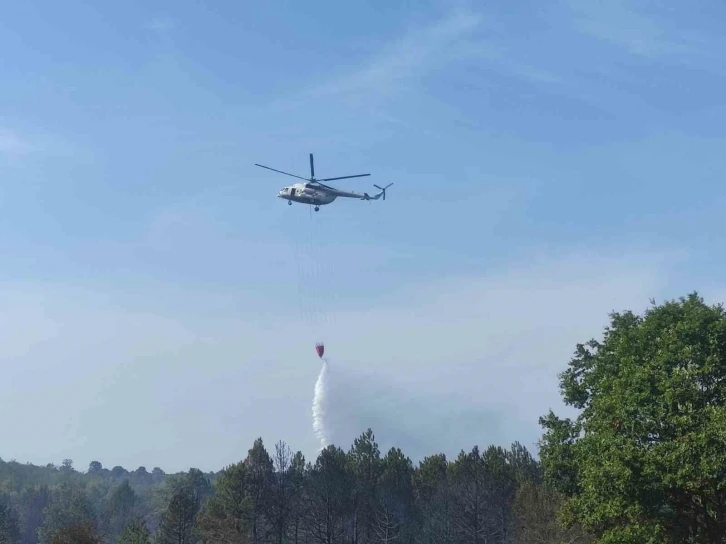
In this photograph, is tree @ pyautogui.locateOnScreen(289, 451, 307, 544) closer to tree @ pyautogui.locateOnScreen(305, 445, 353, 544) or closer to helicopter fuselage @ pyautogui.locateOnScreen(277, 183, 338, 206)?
tree @ pyautogui.locateOnScreen(305, 445, 353, 544)

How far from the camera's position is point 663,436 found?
3962cm

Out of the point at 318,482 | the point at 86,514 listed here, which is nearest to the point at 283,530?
the point at 318,482

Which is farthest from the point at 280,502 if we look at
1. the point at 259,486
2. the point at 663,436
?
the point at 663,436

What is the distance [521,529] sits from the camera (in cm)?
9594

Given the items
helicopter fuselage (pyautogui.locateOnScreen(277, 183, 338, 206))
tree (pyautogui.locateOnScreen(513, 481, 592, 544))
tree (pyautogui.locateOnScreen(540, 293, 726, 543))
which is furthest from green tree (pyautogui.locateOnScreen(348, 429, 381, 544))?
tree (pyautogui.locateOnScreen(540, 293, 726, 543))

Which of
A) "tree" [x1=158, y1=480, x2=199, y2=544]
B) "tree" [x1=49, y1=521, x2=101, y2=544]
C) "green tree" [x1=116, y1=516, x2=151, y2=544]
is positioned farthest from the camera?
"tree" [x1=158, y1=480, x2=199, y2=544]

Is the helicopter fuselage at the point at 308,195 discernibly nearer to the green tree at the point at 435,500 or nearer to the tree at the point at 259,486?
the tree at the point at 259,486

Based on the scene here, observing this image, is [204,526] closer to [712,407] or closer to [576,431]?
[576,431]

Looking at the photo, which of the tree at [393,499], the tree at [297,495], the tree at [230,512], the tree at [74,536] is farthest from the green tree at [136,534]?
the tree at [393,499]

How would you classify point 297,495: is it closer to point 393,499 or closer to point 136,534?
point 393,499

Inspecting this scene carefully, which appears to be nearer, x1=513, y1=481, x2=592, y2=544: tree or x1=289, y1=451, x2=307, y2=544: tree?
x1=513, y1=481, x2=592, y2=544: tree

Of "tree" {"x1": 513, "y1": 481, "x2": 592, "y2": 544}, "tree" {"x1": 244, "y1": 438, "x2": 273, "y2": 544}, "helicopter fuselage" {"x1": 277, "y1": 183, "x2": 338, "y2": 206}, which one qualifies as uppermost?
"helicopter fuselage" {"x1": 277, "y1": 183, "x2": 338, "y2": 206}

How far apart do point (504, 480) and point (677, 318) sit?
66364 millimetres

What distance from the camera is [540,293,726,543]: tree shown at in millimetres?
37875
